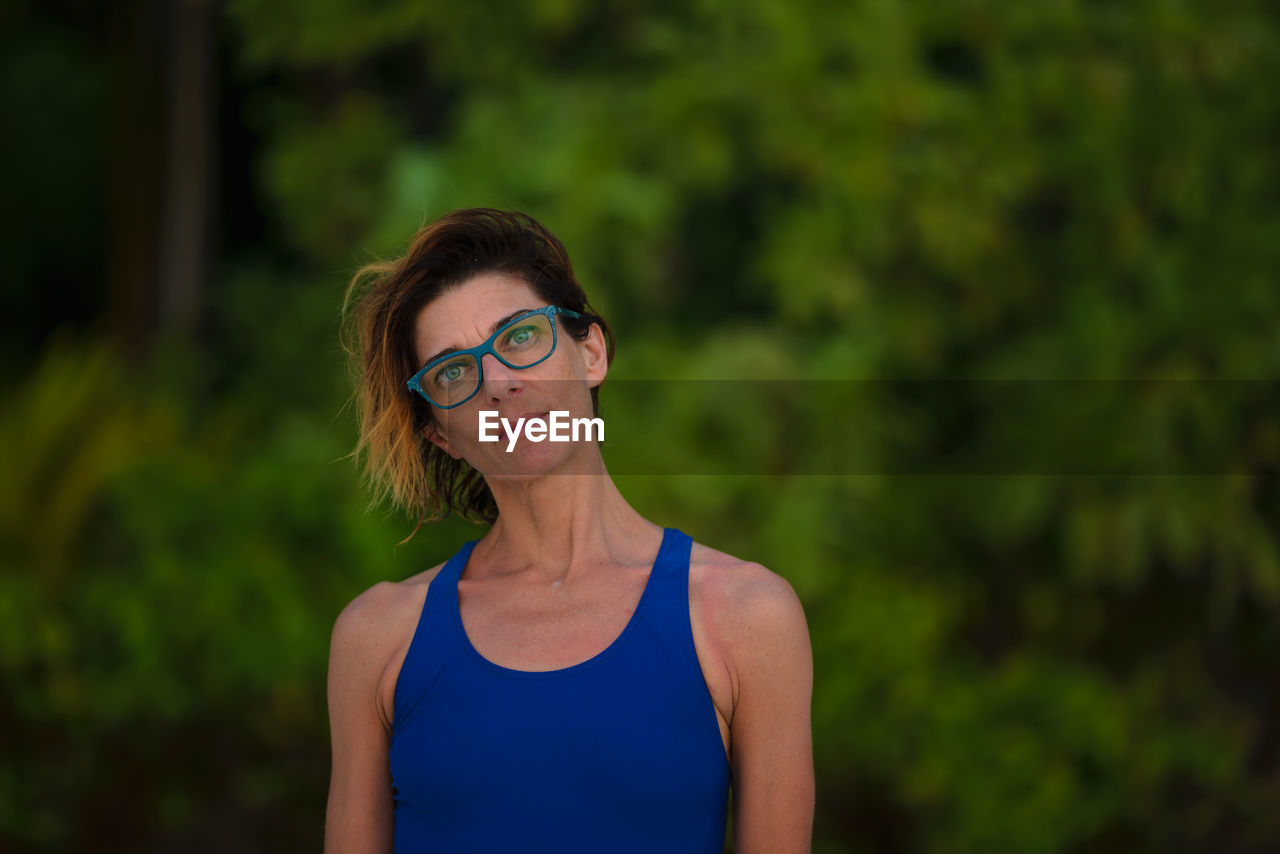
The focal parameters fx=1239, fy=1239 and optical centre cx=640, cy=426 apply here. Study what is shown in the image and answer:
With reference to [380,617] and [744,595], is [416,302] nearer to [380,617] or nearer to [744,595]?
[380,617]

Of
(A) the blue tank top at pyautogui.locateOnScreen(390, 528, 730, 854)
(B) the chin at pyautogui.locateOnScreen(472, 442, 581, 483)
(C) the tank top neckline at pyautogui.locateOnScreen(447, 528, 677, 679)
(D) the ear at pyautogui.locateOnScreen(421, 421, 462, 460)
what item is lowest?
(A) the blue tank top at pyautogui.locateOnScreen(390, 528, 730, 854)

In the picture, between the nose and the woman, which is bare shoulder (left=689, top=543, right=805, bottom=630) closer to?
the woman

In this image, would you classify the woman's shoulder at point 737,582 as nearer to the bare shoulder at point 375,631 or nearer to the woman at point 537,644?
the woman at point 537,644

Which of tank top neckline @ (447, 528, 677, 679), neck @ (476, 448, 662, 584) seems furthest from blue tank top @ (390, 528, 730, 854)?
neck @ (476, 448, 662, 584)

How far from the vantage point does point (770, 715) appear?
1.71 metres

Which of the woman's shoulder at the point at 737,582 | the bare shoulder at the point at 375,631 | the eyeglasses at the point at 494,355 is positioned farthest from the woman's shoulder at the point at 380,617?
the woman's shoulder at the point at 737,582

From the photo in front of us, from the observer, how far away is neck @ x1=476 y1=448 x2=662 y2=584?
1794 mm

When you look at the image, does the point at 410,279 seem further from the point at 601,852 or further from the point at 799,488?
the point at 799,488

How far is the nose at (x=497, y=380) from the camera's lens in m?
1.70

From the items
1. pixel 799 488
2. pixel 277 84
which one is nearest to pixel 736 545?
pixel 799 488

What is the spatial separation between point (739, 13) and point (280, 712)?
3778 millimetres

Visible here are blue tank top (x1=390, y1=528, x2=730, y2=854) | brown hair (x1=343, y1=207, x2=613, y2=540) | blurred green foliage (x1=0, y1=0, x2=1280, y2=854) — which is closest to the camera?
blue tank top (x1=390, y1=528, x2=730, y2=854)

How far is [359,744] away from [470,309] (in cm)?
67

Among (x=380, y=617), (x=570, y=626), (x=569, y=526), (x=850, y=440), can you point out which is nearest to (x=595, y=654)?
(x=570, y=626)
